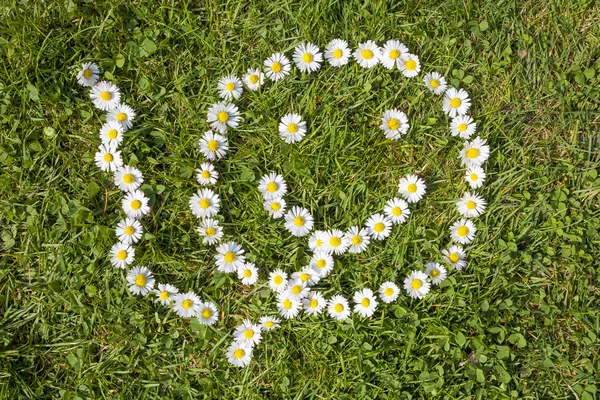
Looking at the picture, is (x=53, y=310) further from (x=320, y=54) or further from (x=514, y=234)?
(x=514, y=234)

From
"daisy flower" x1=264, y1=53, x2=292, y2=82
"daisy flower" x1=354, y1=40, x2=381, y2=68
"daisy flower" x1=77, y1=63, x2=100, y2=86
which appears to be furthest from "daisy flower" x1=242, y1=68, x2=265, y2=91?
"daisy flower" x1=77, y1=63, x2=100, y2=86

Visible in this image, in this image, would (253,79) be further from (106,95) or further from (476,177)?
(476,177)

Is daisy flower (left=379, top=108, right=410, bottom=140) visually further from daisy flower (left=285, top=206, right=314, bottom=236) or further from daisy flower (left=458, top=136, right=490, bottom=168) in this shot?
daisy flower (left=285, top=206, right=314, bottom=236)

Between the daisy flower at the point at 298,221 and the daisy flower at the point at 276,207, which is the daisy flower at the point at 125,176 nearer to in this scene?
the daisy flower at the point at 276,207

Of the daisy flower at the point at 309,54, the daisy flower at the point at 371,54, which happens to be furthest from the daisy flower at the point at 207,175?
the daisy flower at the point at 371,54

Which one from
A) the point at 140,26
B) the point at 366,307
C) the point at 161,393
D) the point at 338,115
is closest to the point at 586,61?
the point at 338,115
